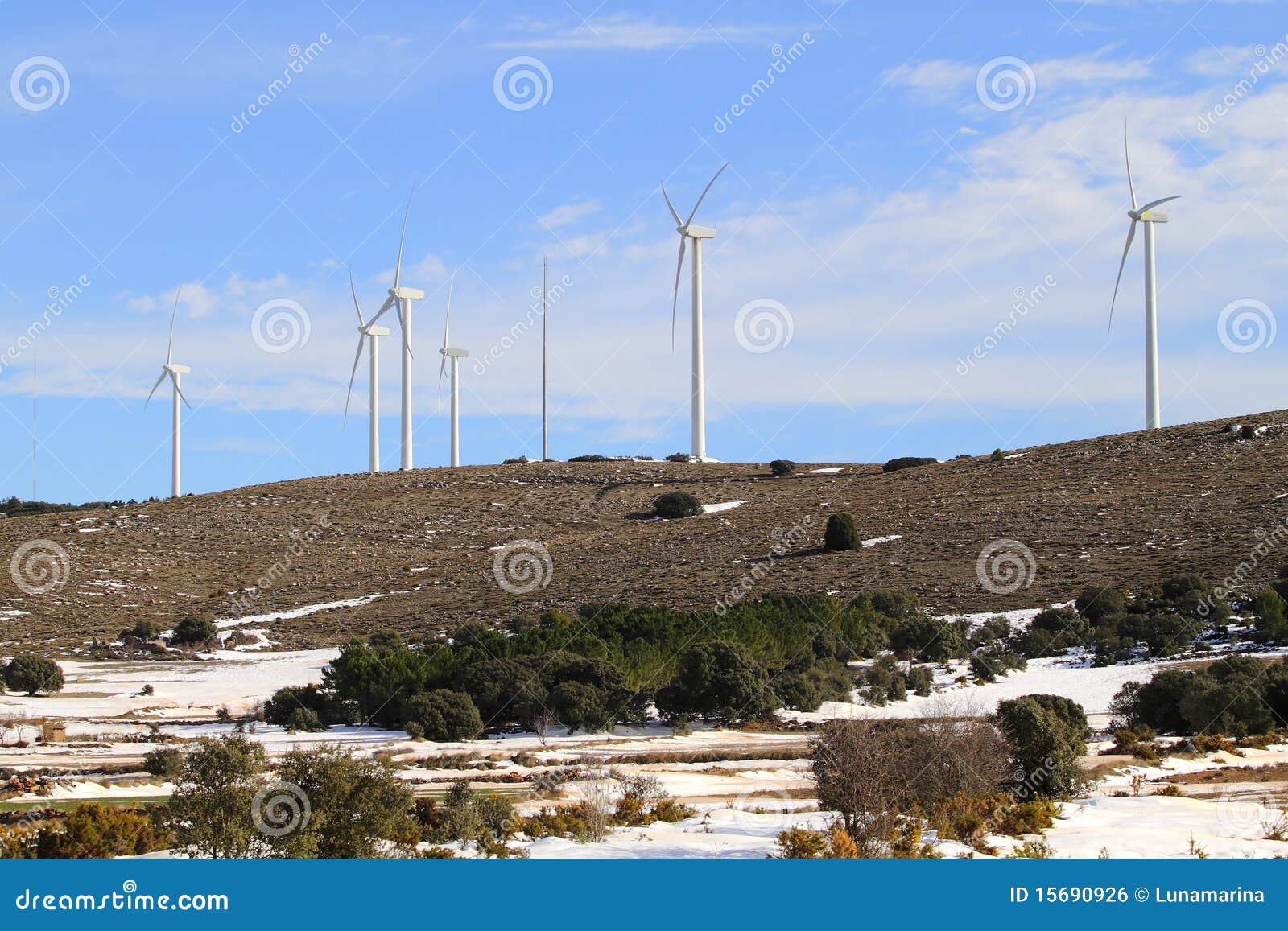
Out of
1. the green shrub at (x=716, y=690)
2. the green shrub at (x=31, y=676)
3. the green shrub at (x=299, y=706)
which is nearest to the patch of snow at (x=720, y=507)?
the green shrub at (x=31, y=676)

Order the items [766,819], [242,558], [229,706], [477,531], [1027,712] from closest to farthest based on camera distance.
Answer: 1. [766,819]
2. [1027,712]
3. [229,706]
4. [242,558]
5. [477,531]

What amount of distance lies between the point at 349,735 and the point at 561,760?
24.9 ft

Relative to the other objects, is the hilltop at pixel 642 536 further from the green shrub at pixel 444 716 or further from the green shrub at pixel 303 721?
the green shrub at pixel 444 716

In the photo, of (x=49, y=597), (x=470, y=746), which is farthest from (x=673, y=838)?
(x=49, y=597)

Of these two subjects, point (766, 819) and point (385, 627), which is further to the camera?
point (385, 627)

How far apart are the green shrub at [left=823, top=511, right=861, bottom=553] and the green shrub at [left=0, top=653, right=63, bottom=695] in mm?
36929

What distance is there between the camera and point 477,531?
277 ft

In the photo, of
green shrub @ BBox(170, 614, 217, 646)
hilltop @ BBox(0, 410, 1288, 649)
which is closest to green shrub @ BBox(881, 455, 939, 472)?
hilltop @ BBox(0, 410, 1288, 649)

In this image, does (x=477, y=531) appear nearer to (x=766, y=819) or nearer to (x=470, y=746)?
(x=470, y=746)

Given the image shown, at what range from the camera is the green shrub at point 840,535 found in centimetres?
6806

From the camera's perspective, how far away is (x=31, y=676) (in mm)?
45031

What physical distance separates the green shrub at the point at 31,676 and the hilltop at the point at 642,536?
13.7m

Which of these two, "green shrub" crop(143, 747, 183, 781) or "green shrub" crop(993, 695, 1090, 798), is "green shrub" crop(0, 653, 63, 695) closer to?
"green shrub" crop(143, 747, 183, 781)

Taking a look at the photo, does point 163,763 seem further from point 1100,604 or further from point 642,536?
point 642,536
